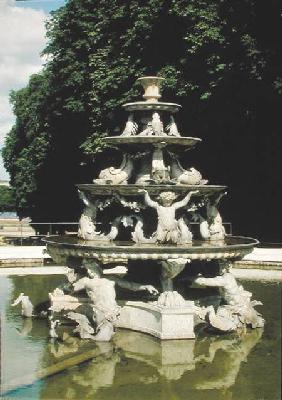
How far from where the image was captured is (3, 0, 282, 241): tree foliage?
31.9 metres

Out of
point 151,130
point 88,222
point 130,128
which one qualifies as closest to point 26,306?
point 88,222

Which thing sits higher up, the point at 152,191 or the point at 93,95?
the point at 93,95

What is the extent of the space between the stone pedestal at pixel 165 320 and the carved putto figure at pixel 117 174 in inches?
127

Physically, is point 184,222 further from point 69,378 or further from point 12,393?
point 12,393

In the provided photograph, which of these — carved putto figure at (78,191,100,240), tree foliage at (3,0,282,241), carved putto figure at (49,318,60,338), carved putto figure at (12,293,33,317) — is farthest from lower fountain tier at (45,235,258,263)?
tree foliage at (3,0,282,241)

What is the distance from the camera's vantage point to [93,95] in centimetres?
3641

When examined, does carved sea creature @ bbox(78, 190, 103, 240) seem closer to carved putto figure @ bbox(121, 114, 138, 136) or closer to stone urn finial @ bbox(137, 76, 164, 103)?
carved putto figure @ bbox(121, 114, 138, 136)

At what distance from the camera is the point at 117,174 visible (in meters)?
17.3

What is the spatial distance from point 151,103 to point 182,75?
54.6 ft

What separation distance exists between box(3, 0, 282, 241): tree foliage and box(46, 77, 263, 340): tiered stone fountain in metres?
14.2

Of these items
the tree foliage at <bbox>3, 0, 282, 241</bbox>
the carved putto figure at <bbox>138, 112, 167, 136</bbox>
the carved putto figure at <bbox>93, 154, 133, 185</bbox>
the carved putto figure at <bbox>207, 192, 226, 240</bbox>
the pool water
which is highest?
the tree foliage at <bbox>3, 0, 282, 241</bbox>

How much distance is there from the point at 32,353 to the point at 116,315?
Answer: 2151 mm

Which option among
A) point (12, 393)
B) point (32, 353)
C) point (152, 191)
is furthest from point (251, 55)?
point (12, 393)

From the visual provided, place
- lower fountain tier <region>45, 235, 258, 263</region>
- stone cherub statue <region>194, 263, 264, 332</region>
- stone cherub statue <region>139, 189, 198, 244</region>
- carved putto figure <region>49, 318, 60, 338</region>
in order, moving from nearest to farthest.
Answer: carved putto figure <region>49, 318, 60, 338</region> < lower fountain tier <region>45, 235, 258, 263</region> < stone cherub statue <region>194, 263, 264, 332</region> < stone cherub statue <region>139, 189, 198, 244</region>
